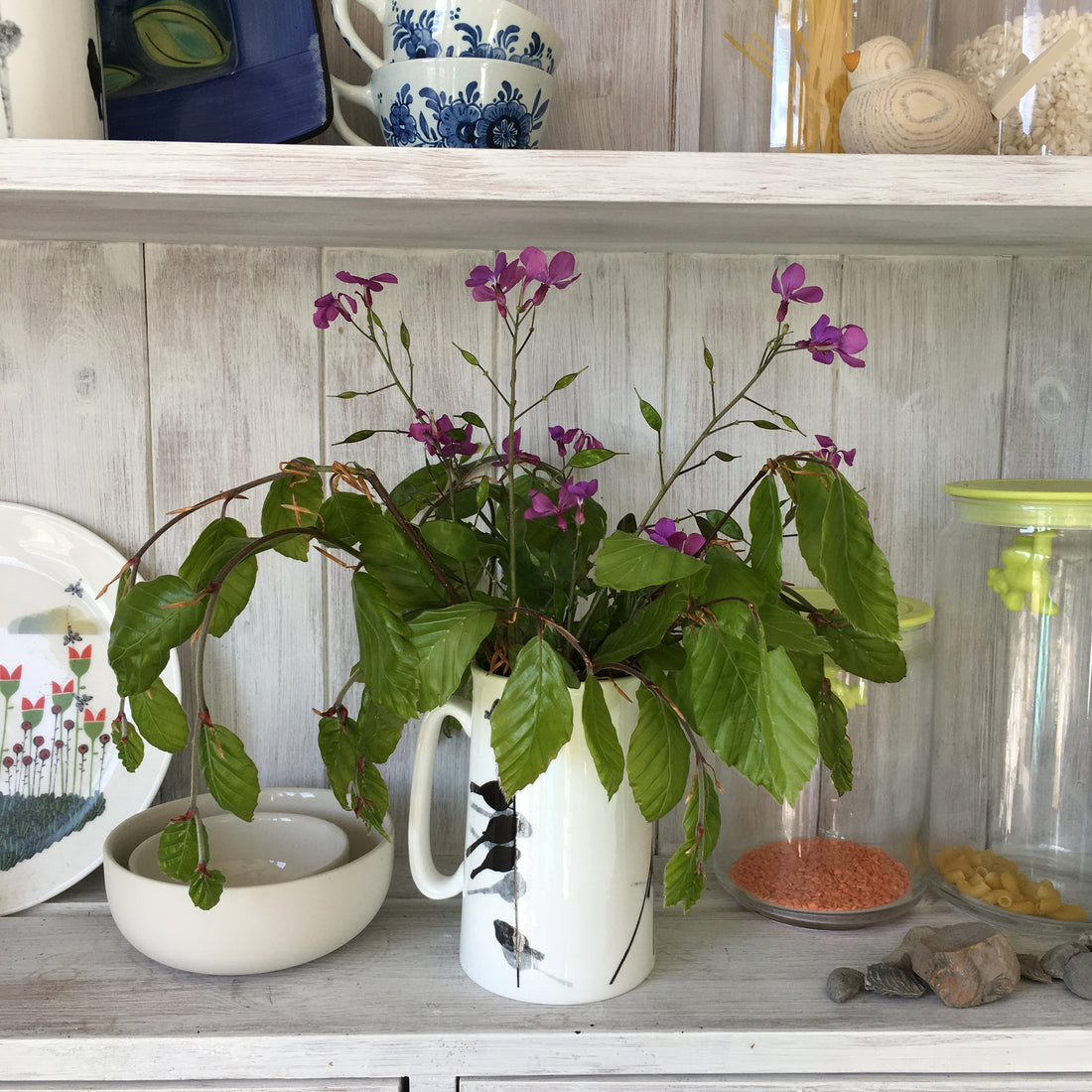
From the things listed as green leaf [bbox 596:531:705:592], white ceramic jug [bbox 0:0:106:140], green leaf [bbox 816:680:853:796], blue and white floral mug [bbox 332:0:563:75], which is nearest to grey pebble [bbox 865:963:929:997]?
green leaf [bbox 816:680:853:796]

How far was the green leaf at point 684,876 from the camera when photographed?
1.97 ft

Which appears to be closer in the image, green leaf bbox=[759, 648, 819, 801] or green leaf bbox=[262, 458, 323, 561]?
green leaf bbox=[759, 648, 819, 801]

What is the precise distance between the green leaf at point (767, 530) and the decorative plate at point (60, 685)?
0.54 metres

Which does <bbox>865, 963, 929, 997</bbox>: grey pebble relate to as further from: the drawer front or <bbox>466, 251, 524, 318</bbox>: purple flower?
<bbox>466, 251, 524, 318</bbox>: purple flower

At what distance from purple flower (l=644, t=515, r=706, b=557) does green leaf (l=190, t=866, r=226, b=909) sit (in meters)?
0.33

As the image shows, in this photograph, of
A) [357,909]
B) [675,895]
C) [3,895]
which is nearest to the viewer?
[675,895]

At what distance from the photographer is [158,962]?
740 millimetres

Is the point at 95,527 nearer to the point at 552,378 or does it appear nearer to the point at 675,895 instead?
the point at 552,378

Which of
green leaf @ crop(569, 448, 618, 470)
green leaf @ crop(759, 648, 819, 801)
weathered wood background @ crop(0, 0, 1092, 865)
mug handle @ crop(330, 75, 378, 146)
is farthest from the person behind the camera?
weathered wood background @ crop(0, 0, 1092, 865)

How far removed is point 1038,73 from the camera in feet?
2.15

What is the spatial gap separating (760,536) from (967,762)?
390 millimetres

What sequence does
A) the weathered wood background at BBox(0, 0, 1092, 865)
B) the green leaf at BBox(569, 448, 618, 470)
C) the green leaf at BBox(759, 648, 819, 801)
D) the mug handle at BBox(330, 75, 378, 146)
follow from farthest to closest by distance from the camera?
1. the weathered wood background at BBox(0, 0, 1092, 865)
2. the mug handle at BBox(330, 75, 378, 146)
3. the green leaf at BBox(569, 448, 618, 470)
4. the green leaf at BBox(759, 648, 819, 801)

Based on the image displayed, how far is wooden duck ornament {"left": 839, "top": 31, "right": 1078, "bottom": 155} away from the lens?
2.12 feet

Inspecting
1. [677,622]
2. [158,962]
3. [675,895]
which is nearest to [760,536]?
[677,622]
